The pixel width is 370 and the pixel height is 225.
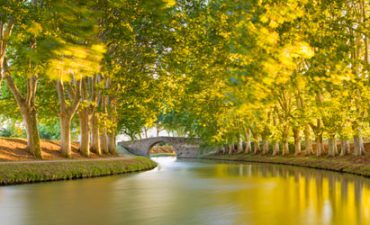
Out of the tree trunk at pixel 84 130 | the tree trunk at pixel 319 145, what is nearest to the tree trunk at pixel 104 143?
the tree trunk at pixel 84 130

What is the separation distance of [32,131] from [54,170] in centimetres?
392

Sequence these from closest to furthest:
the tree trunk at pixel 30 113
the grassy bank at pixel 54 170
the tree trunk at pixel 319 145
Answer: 1. the grassy bank at pixel 54 170
2. the tree trunk at pixel 30 113
3. the tree trunk at pixel 319 145

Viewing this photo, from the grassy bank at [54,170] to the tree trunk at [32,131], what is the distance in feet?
7.15

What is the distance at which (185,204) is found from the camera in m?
20.5

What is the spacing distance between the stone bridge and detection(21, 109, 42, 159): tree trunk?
214ft

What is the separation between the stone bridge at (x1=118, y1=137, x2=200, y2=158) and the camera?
9861 cm

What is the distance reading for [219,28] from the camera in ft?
80.3

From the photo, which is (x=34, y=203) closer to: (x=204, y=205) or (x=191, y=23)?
(x=204, y=205)

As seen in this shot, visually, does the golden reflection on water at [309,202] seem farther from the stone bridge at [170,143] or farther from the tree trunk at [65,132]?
the stone bridge at [170,143]

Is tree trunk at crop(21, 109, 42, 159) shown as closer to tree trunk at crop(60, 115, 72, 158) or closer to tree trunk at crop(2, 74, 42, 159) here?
tree trunk at crop(2, 74, 42, 159)

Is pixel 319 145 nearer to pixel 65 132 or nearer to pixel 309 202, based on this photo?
pixel 65 132

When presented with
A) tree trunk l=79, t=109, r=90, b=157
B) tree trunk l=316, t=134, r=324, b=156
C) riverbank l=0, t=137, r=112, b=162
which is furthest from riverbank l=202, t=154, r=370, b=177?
riverbank l=0, t=137, r=112, b=162

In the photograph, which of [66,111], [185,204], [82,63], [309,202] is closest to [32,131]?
[66,111]

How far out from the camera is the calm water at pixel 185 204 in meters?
16.3
